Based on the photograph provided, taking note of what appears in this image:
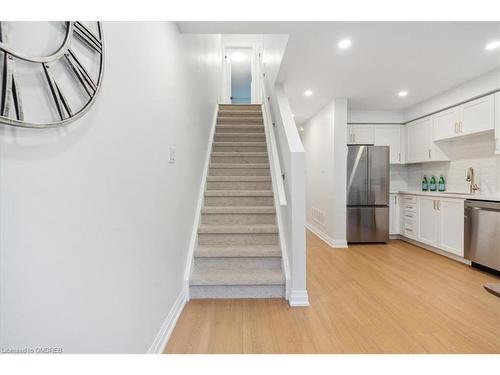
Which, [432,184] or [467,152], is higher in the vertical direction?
[467,152]

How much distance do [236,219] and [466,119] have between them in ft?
11.2

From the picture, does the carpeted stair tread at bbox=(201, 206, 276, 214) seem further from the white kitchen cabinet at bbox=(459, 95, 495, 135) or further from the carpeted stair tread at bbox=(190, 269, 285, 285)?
the white kitchen cabinet at bbox=(459, 95, 495, 135)

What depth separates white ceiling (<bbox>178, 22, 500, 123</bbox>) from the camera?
81.7 inches

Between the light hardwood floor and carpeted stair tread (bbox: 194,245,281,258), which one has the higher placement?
carpeted stair tread (bbox: 194,245,281,258)

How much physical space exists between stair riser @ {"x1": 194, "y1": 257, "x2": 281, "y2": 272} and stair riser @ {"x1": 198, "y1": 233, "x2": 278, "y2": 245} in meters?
0.22

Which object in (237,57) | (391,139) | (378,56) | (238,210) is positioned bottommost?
(238,210)

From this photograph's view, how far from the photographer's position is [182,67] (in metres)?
2.22

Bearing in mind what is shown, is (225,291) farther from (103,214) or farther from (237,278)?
(103,214)

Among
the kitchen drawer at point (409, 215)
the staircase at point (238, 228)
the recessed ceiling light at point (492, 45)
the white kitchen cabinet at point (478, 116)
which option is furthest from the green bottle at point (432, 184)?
the staircase at point (238, 228)

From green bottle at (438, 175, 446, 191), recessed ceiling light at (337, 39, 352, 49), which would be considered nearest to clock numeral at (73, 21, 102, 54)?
recessed ceiling light at (337, 39, 352, 49)

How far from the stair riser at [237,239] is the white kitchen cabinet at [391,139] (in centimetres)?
318

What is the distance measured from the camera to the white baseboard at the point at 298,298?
2.11 meters

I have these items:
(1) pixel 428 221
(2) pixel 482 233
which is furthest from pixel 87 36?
(1) pixel 428 221

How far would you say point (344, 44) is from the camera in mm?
2367
